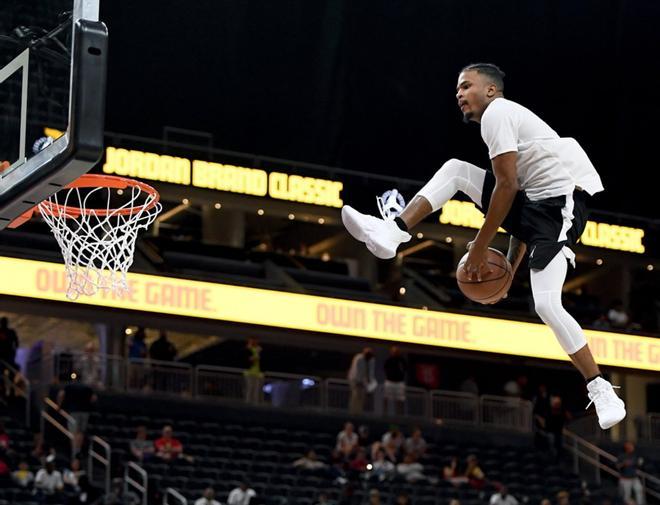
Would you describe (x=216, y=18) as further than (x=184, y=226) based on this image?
No

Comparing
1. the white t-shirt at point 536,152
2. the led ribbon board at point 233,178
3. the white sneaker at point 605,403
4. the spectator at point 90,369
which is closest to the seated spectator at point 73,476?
the spectator at point 90,369

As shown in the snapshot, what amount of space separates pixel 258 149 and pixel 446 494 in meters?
13.9

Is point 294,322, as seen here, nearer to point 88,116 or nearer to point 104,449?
point 104,449

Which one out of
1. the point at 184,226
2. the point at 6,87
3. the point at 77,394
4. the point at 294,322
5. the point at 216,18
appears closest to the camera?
the point at 6,87

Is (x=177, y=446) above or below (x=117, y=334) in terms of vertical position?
below

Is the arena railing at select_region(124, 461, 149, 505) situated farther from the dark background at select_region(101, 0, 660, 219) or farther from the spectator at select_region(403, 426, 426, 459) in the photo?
the dark background at select_region(101, 0, 660, 219)

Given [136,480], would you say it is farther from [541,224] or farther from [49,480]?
[541,224]

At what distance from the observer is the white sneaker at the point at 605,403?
8898 millimetres

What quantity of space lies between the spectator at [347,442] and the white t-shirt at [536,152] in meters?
18.1

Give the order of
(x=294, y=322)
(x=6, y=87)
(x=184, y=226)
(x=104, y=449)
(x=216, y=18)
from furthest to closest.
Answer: (x=184, y=226), (x=216, y=18), (x=294, y=322), (x=104, y=449), (x=6, y=87)

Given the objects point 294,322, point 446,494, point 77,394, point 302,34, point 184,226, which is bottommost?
point 446,494

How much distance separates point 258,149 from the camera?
1479 inches

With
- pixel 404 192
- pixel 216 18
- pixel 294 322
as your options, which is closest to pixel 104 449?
pixel 294 322

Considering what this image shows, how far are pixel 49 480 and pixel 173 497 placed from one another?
7.22 ft
